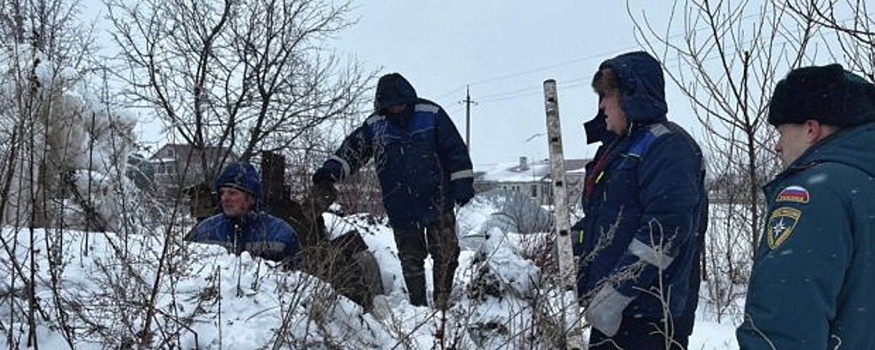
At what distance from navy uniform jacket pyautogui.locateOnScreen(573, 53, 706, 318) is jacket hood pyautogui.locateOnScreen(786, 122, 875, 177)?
782 mm

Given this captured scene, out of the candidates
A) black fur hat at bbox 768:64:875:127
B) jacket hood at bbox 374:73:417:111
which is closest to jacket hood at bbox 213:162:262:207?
jacket hood at bbox 374:73:417:111

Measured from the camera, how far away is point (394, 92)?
5.19 meters

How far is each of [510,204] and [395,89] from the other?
7.16m

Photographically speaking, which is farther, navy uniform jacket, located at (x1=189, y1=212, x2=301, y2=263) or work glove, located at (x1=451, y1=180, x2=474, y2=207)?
work glove, located at (x1=451, y1=180, x2=474, y2=207)

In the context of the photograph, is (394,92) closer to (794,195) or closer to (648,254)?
(648,254)

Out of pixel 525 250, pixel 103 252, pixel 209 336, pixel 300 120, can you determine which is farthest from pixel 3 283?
pixel 300 120

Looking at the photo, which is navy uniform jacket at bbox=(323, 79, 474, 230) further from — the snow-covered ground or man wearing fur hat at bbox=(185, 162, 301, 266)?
the snow-covered ground

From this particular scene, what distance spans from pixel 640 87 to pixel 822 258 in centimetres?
122

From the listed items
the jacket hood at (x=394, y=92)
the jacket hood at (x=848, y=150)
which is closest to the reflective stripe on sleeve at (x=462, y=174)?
the jacket hood at (x=394, y=92)

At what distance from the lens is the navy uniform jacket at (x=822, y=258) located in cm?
176

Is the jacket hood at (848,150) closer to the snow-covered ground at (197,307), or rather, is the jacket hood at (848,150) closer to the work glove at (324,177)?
the snow-covered ground at (197,307)

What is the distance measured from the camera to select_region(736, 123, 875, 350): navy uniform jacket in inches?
69.2

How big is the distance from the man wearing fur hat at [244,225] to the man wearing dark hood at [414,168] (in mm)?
488

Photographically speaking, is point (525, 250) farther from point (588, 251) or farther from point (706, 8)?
point (588, 251)
